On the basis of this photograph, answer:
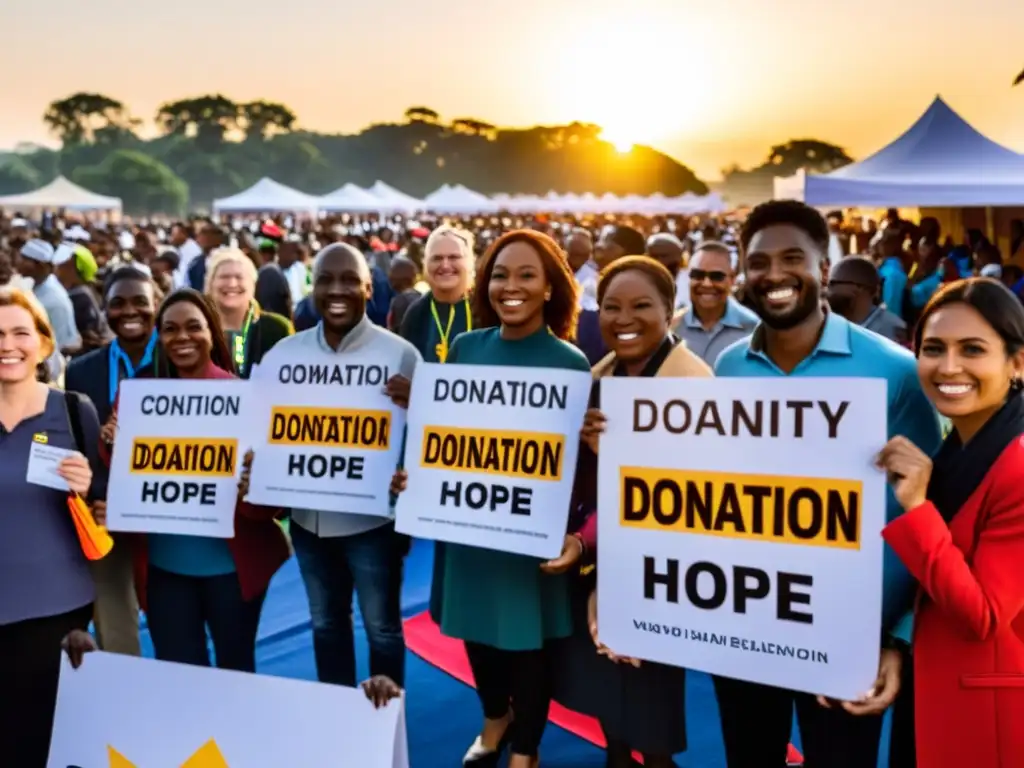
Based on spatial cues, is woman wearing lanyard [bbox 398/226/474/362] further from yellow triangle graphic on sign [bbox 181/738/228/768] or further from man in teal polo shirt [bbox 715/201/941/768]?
→ yellow triangle graphic on sign [bbox 181/738/228/768]

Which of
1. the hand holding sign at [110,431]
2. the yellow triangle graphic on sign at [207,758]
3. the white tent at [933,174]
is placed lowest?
the yellow triangle graphic on sign at [207,758]

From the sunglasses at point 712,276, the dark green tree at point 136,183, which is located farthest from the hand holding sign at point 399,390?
the dark green tree at point 136,183

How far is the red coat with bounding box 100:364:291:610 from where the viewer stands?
3.12 m

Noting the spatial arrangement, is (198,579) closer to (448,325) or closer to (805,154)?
(448,325)

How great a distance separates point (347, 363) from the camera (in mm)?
3230

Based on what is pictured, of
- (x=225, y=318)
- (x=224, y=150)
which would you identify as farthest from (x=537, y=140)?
(x=225, y=318)

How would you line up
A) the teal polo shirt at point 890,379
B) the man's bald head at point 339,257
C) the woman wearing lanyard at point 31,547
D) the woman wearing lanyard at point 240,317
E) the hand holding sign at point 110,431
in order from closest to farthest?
the teal polo shirt at point 890,379
the woman wearing lanyard at point 31,547
the hand holding sign at point 110,431
the man's bald head at point 339,257
the woman wearing lanyard at point 240,317

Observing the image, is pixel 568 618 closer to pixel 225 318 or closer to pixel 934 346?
pixel 934 346

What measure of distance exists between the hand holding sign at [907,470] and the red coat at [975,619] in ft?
0.13

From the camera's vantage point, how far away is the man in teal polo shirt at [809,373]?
7.23 feet

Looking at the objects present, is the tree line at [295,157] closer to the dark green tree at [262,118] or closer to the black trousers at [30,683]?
the dark green tree at [262,118]

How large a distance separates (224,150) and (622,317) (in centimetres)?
10636

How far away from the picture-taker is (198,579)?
313cm

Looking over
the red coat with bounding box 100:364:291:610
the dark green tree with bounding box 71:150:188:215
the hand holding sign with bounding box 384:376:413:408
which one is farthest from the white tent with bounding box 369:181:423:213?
the dark green tree with bounding box 71:150:188:215
